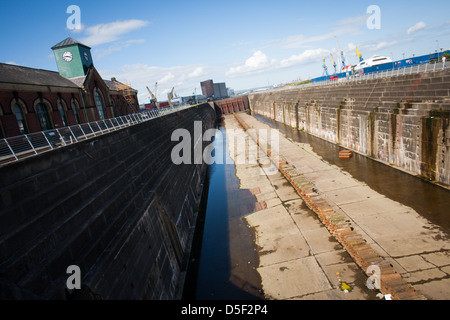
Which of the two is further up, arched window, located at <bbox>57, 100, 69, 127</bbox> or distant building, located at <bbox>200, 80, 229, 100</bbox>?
distant building, located at <bbox>200, 80, 229, 100</bbox>

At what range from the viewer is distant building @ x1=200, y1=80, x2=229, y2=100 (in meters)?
105

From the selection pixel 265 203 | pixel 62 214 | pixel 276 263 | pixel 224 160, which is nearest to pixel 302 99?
pixel 224 160

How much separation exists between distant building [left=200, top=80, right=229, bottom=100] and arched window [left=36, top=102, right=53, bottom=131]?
279 feet

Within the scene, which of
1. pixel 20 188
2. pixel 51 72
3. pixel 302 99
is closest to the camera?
pixel 20 188

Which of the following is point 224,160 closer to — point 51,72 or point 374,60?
point 51,72

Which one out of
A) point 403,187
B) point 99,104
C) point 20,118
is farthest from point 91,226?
point 99,104

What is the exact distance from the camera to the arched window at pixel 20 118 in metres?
18.8

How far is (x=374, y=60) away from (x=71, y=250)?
83446 mm

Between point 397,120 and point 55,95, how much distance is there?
2859 centimetres

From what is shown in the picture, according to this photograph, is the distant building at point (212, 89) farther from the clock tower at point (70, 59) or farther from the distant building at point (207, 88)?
the clock tower at point (70, 59)

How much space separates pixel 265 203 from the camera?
1647 centimetres

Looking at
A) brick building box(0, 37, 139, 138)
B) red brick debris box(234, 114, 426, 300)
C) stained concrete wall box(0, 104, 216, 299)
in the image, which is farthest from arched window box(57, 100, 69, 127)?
red brick debris box(234, 114, 426, 300)

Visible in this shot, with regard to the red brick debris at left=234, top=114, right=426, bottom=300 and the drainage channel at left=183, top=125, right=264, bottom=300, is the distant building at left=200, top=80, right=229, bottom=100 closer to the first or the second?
the drainage channel at left=183, top=125, right=264, bottom=300

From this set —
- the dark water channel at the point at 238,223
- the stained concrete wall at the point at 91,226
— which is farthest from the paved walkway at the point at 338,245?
the stained concrete wall at the point at 91,226
